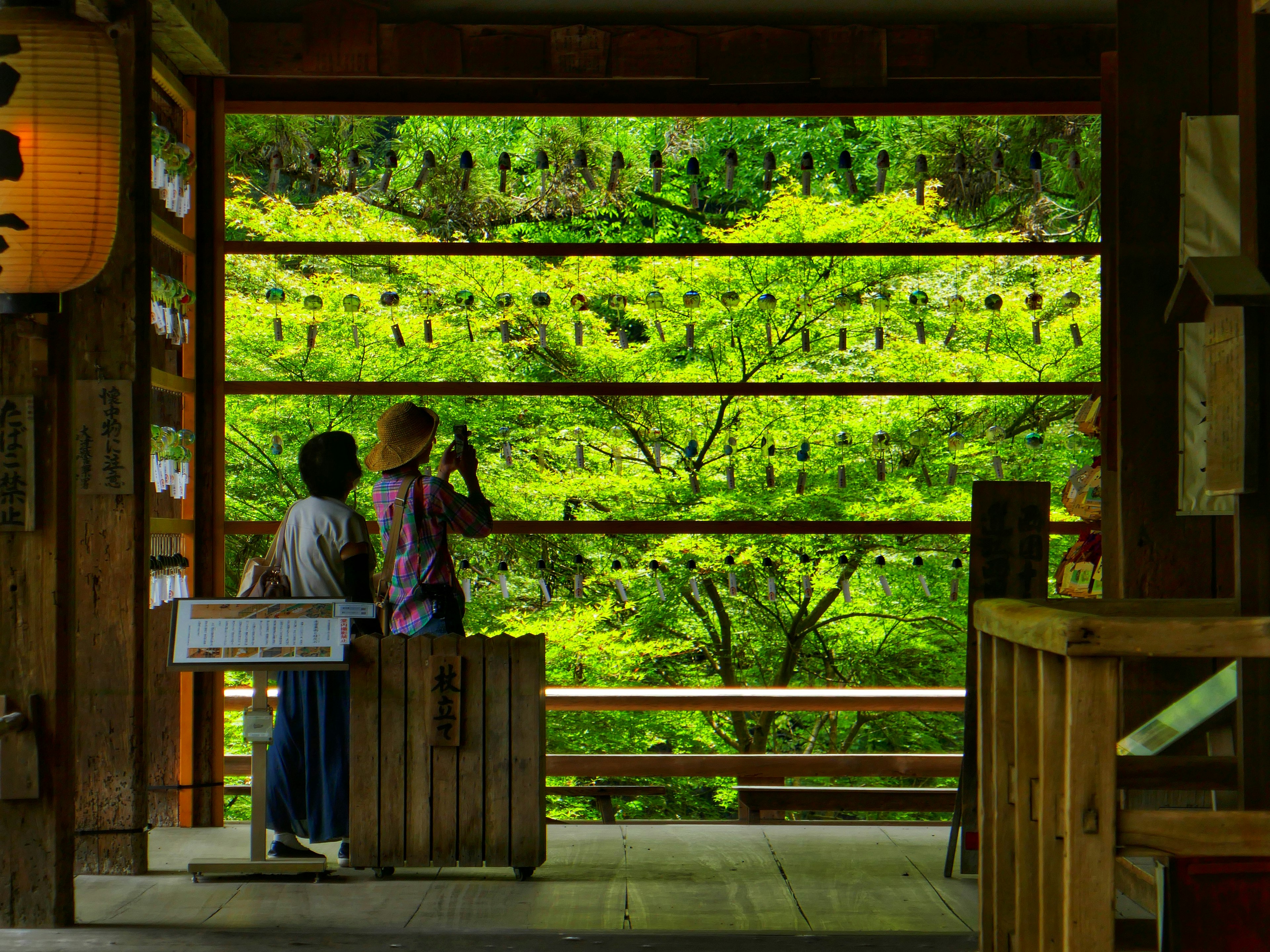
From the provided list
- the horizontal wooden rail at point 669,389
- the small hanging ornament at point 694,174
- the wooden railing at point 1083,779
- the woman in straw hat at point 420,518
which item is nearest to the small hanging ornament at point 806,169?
the small hanging ornament at point 694,174

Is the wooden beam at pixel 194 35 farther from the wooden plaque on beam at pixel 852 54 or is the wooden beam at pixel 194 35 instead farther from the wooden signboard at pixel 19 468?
the wooden plaque on beam at pixel 852 54

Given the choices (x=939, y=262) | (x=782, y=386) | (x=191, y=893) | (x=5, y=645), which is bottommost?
(x=191, y=893)

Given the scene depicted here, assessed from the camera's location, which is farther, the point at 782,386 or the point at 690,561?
the point at 690,561

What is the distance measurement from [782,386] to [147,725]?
8.72 feet

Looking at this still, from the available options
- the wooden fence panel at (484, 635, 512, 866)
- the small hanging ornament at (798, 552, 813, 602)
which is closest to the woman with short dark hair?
the wooden fence panel at (484, 635, 512, 866)

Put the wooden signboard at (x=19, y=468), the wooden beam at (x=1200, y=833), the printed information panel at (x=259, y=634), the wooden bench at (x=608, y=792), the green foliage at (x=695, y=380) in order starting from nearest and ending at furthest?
1. the wooden beam at (x=1200, y=833)
2. the wooden signboard at (x=19, y=468)
3. the printed information panel at (x=259, y=634)
4. the wooden bench at (x=608, y=792)
5. the green foliage at (x=695, y=380)

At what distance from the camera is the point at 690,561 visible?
575 centimetres

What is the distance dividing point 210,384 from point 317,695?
56.1 inches

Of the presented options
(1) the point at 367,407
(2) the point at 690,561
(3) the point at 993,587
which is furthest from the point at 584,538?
(3) the point at 993,587

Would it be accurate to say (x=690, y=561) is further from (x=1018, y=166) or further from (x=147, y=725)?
(x=1018, y=166)

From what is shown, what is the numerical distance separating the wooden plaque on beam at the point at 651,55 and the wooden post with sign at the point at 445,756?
7.14 ft

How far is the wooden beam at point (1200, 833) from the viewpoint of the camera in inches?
70.4

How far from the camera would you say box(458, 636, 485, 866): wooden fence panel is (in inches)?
146

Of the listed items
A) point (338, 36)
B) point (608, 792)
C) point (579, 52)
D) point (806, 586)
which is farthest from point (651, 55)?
point (806, 586)
